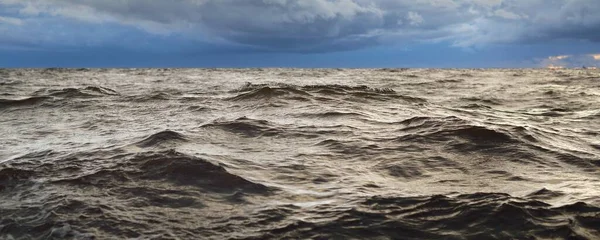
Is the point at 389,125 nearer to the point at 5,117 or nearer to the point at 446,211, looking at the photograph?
the point at 446,211

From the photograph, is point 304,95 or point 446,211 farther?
point 304,95

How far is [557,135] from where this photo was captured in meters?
7.56

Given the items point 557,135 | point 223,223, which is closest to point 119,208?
point 223,223

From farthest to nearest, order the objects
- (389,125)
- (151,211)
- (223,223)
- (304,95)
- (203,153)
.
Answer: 1. (304,95)
2. (389,125)
3. (203,153)
4. (151,211)
5. (223,223)

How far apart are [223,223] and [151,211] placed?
2.01 feet

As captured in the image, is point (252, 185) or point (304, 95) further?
point (304, 95)

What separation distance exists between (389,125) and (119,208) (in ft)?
18.5

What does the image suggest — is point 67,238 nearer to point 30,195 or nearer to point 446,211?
point 30,195

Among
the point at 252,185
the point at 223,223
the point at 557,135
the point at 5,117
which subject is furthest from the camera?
the point at 5,117

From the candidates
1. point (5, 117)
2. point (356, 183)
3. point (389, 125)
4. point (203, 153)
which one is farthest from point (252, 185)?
point (5, 117)

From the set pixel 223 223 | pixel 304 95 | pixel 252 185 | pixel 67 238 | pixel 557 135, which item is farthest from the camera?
pixel 304 95

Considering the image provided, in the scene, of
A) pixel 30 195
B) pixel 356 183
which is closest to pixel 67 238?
pixel 30 195

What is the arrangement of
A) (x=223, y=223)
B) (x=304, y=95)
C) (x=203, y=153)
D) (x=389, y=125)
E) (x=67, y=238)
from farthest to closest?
(x=304, y=95)
(x=389, y=125)
(x=203, y=153)
(x=223, y=223)
(x=67, y=238)

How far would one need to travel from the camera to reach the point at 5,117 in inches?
391
